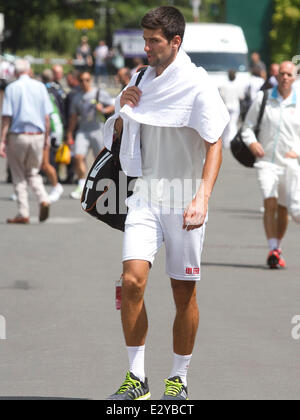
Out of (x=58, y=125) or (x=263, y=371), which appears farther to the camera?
(x=58, y=125)

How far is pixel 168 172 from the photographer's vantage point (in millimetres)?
5977

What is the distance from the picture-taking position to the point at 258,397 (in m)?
6.12

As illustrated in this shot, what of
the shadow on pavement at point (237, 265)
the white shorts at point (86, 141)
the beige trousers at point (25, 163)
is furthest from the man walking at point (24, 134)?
the shadow on pavement at point (237, 265)

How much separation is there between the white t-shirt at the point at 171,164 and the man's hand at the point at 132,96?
0.42ft

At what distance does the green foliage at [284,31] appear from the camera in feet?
158

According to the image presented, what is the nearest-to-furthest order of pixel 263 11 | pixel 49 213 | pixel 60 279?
pixel 60 279 → pixel 49 213 → pixel 263 11

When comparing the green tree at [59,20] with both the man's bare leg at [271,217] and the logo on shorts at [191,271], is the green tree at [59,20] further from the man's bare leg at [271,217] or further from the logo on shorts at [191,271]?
the logo on shorts at [191,271]

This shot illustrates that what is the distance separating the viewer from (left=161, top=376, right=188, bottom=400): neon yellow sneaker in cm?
592

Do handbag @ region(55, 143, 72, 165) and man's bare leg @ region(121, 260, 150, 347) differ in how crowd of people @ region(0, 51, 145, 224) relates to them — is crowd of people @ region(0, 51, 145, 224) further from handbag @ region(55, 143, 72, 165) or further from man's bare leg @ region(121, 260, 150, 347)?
man's bare leg @ region(121, 260, 150, 347)

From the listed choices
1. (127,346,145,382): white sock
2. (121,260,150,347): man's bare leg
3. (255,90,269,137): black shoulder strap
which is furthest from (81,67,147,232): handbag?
(255,90,269,137): black shoulder strap

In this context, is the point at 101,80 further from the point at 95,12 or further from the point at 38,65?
the point at 95,12

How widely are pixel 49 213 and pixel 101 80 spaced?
131ft

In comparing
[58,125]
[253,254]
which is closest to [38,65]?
[58,125]

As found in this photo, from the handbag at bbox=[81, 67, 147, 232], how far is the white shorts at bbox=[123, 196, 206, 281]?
21 centimetres
